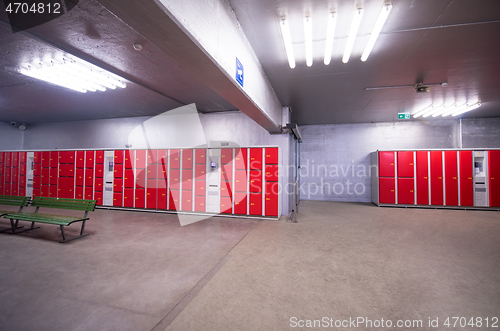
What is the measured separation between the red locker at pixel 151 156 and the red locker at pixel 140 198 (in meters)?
0.87

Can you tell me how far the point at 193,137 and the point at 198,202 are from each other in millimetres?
2271

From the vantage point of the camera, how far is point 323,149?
8.78m

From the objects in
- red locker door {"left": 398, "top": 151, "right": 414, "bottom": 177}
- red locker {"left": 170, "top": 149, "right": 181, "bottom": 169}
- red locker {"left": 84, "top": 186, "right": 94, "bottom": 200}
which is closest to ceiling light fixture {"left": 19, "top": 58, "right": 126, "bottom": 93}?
red locker {"left": 170, "top": 149, "right": 181, "bottom": 169}

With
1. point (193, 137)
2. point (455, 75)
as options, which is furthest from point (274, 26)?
point (193, 137)

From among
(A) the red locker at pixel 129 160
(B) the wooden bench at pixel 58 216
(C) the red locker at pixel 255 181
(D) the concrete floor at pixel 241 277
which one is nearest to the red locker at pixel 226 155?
(C) the red locker at pixel 255 181

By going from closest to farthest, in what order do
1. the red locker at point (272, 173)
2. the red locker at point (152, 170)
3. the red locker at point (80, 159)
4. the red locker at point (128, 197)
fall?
the red locker at point (272, 173) < the red locker at point (152, 170) < the red locker at point (128, 197) < the red locker at point (80, 159)

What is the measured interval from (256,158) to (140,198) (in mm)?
3665

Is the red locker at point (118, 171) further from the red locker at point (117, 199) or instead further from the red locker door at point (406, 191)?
the red locker door at point (406, 191)

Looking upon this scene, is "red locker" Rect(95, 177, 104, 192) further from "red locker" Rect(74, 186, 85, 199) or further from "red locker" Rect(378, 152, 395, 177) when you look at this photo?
"red locker" Rect(378, 152, 395, 177)

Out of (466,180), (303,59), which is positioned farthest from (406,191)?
(303,59)

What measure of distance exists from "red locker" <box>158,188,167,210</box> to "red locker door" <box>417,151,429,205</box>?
7838 millimetres

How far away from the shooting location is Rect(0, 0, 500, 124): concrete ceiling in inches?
95.3

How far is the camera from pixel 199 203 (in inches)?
236

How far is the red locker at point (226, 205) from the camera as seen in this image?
18.9 feet
